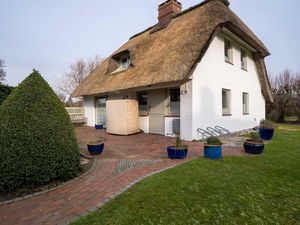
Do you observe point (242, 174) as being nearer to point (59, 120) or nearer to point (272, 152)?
point (272, 152)

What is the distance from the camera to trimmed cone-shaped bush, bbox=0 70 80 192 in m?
3.77

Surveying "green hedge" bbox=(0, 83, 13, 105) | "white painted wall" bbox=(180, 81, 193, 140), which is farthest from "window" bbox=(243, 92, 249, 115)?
"green hedge" bbox=(0, 83, 13, 105)

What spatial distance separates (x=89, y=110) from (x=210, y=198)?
14.9m

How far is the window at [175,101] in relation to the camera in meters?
9.91

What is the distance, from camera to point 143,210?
2.96 meters

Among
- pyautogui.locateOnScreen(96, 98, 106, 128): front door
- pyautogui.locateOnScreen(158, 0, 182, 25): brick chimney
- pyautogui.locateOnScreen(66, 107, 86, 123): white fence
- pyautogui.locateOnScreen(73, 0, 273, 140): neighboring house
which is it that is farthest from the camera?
pyautogui.locateOnScreen(66, 107, 86, 123): white fence

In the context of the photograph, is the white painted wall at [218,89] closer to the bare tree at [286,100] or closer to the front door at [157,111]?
the front door at [157,111]

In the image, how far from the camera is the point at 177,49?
938 centimetres

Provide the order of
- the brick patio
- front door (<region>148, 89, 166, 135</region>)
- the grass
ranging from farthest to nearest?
1. front door (<region>148, 89, 166, 135</region>)
2. the brick patio
3. the grass

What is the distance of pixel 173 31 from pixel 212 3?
8.14 ft

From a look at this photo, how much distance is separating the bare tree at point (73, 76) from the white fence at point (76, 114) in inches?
766

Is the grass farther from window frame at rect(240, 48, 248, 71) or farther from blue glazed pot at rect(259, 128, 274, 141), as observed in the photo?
window frame at rect(240, 48, 248, 71)

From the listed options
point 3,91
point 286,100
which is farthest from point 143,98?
point 286,100

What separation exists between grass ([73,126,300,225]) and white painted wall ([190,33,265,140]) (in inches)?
164
